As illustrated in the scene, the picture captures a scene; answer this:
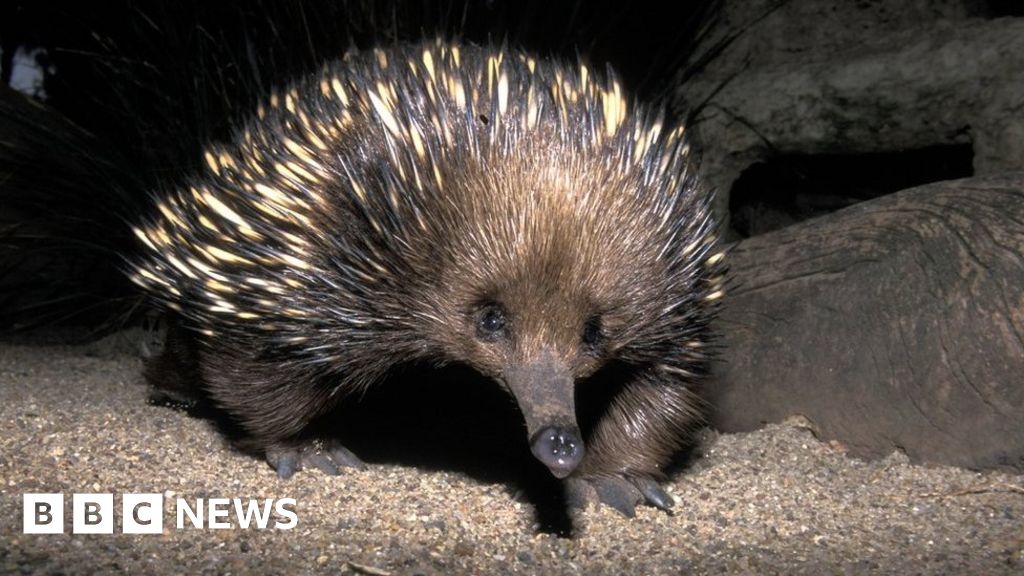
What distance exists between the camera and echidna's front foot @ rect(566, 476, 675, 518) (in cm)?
376

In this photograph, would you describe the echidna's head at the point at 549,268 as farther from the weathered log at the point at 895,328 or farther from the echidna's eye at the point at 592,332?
Answer: the weathered log at the point at 895,328

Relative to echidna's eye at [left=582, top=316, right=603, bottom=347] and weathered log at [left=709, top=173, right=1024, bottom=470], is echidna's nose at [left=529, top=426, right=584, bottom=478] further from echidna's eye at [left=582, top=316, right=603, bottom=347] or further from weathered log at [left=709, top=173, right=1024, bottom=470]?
weathered log at [left=709, top=173, right=1024, bottom=470]

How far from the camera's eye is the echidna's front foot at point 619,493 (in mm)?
3758

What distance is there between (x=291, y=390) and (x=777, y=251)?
84.8 inches

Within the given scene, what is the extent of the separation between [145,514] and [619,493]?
1.60 m

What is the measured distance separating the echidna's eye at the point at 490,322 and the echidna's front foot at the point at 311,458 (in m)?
1.08

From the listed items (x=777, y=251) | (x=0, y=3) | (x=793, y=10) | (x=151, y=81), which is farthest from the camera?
(x=0, y=3)

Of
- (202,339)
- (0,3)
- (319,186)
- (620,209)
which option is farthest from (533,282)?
Answer: (0,3)

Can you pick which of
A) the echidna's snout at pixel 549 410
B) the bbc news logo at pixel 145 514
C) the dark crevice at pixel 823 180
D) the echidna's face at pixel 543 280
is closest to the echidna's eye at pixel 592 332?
the echidna's face at pixel 543 280

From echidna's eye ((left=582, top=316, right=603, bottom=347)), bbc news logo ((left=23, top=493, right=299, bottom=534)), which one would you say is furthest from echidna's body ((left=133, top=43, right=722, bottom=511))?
bbc news logo ((left=23, top=493, right=299, bottom=534))

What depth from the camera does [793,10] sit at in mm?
5648

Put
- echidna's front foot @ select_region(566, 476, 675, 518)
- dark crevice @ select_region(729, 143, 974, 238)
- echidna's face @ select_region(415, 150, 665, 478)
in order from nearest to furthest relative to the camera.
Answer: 1. echidna's face @ select_region(415, 150, 665, 478)
2. echidna's front foot @ select_region(566, 476, 675, 518)
3. dark crevice @ select_region(729, 143, 974, 238)

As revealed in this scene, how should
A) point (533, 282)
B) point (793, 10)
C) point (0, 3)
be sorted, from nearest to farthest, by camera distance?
1. point (533, 282)
2. point (793, 10)
3. point (0, 3)

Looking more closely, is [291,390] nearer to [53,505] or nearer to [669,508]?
[53,505]
